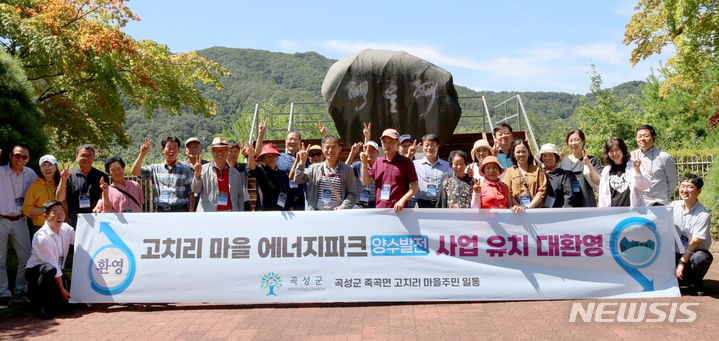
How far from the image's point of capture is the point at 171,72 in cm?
1748

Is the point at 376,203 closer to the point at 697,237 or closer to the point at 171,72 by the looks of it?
the point at 697,237

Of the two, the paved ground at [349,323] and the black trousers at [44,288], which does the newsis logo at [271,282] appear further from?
the black trousers at [44,288]

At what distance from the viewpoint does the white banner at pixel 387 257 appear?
5883 mm

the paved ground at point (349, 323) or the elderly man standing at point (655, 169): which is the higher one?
the elderly man standing at point (655, 169)

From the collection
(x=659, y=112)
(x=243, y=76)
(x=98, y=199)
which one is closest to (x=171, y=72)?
(x=98, y=199)

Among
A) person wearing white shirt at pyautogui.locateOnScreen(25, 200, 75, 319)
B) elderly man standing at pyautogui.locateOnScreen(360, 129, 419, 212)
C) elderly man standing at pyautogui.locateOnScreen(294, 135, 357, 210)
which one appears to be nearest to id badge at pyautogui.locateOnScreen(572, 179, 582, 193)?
elderly man standing at pyautogui.locateOnScreen(360, 129, 419, 212)

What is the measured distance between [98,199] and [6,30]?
373 inches

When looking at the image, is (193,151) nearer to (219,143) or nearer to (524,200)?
(219,143)

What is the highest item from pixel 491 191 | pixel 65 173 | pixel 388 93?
pixel 388 93

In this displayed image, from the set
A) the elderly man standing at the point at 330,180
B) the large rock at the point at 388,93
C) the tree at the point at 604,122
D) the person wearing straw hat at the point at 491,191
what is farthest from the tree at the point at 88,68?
the tree at the point at 604,122

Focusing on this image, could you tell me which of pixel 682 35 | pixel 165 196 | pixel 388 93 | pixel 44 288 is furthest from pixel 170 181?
pixel 682 35

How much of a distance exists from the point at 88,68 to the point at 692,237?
13.8 meters

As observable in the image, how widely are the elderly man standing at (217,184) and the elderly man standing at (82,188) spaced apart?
1.18 meters

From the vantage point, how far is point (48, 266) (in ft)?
19.3
